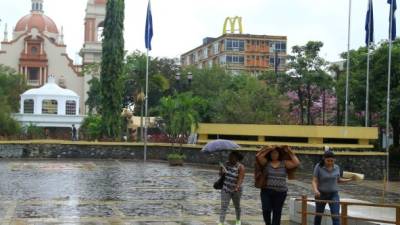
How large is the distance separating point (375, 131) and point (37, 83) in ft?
212

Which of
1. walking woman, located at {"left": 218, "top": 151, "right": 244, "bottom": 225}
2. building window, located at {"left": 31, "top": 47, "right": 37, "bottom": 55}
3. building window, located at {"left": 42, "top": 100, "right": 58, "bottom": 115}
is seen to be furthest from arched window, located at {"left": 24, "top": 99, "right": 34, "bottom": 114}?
walking woman, located at {"left": 218, "top": 151, "right": 244, "bottom": 225}

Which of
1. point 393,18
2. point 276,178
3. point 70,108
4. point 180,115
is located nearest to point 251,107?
point 180,115

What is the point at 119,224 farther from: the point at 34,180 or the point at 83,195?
the point at 34,180

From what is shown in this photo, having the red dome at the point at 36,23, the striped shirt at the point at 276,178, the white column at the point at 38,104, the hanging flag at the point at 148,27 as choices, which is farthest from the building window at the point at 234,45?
the striped shirt at the point at 276,178

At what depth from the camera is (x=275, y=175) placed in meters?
10.8

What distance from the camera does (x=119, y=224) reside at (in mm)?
13414

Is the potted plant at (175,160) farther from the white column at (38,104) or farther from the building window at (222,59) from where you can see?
the building window at (222,59)

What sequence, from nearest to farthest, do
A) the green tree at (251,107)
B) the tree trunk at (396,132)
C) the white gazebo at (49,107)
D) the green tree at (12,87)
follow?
the tree trunk at (396,132) → the green tree at (251,107) → the white gazebo at (49,107) → the green tree at (12,87)

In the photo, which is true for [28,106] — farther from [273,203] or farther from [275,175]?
[275,175]

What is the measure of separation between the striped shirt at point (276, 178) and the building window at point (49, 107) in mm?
58361

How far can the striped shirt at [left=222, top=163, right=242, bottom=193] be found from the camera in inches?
481

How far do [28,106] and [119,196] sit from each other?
50.7 m

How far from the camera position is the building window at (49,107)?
6712 cm

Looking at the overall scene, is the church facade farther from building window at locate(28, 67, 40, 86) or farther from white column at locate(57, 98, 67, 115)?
white column at locate(57, 98, 67, 115)
